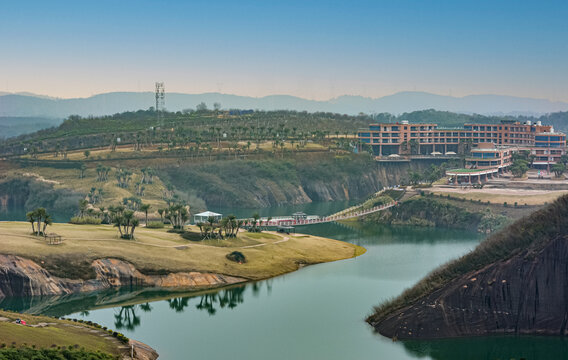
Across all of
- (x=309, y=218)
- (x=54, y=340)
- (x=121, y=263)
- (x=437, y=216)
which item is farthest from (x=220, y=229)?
(x=437, y=216)

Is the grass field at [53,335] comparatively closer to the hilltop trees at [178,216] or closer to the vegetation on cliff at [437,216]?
the hilltop trees at [178,216]

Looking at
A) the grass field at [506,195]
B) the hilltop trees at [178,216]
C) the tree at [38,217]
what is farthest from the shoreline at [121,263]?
the grass field at [506,195]

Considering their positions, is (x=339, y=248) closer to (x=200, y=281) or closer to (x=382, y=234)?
(x=382, y=234)

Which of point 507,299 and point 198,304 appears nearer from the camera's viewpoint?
point 507,299

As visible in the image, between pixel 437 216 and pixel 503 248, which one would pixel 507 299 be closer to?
pixel 503 248

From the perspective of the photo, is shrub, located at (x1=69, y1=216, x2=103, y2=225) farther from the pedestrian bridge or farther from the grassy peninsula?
the grassy peninsula
